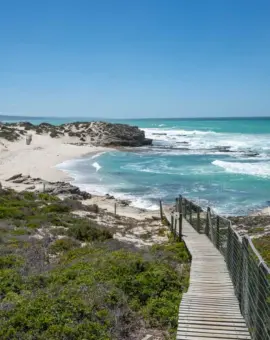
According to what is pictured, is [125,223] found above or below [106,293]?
below

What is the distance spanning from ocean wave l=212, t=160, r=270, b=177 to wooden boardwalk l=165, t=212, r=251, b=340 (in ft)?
95.4

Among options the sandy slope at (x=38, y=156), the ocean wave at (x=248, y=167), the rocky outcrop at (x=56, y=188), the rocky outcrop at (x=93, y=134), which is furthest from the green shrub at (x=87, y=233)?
the rocky outcrop at (x=93, y=134)

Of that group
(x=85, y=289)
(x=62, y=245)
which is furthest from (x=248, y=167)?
(x=85, y=289)

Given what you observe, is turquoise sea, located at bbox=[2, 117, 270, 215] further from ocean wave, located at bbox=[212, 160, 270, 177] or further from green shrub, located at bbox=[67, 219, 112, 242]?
green shrub, located at bbox=[67, 219, 112, 242]

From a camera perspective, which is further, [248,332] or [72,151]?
[72,151]

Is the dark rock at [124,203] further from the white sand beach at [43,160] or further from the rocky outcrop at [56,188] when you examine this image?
the rocky outcrop at [56,188]

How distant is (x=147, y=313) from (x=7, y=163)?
38903mm

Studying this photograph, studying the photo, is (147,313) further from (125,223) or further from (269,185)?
(269,185)

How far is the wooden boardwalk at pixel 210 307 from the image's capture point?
6.46 metres

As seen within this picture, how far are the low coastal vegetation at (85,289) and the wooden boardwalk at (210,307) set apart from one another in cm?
40

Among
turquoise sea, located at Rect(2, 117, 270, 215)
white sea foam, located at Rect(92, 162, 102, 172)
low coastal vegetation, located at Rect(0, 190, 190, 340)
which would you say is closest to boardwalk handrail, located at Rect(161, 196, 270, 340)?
low coastal vegetation, located at Rect(0, 190, 190, 340)

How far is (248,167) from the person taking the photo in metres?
42.8

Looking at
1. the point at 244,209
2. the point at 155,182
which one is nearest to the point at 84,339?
the point at 244,209

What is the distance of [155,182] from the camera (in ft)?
114
